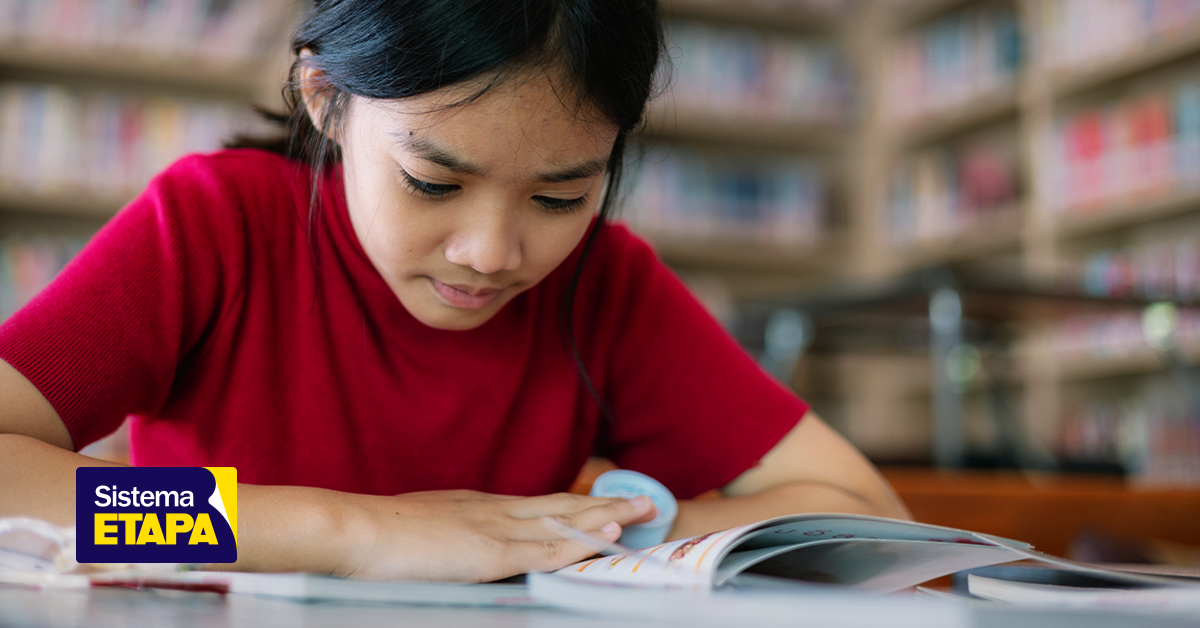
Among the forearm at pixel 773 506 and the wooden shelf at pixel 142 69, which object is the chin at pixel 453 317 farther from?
the wooden shelf at pixel 142 69

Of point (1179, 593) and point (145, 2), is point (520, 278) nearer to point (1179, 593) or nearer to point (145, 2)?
point (1179, 593)

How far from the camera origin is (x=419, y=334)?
76 cm

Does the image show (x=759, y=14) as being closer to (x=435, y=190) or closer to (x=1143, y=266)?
(x=1143, y=266)

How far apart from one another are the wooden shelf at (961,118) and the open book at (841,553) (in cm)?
289

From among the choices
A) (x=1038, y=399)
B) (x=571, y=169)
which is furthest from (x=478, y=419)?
(x=1038, y=399)

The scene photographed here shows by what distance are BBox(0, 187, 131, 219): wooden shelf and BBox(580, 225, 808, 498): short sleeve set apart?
2.12m

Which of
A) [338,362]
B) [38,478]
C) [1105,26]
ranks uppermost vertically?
[1105,26]

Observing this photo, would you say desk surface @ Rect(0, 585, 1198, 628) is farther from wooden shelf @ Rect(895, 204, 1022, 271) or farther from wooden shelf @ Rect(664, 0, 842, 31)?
wooden shelf @ Rect(664, 0, 842, 31)

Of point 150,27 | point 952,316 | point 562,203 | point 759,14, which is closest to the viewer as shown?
point 562,203

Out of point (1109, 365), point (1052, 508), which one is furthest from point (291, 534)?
point (1109, 365)

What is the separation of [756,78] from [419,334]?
287 cm

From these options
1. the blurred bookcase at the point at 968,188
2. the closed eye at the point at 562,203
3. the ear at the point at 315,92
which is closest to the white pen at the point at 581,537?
the closed eye at the point at 562,203

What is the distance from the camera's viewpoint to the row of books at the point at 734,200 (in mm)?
3295

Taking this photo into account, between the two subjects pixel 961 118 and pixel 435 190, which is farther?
pixel 961 118
